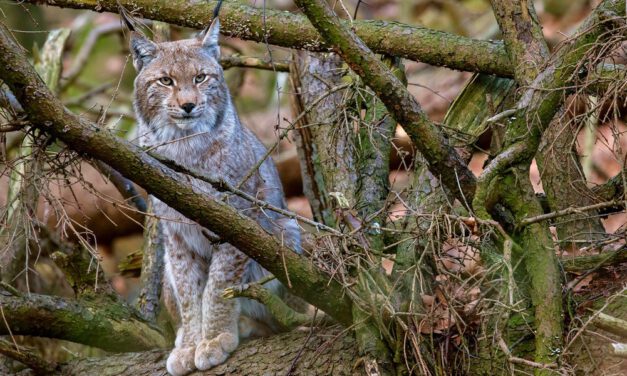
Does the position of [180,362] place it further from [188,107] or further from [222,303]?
[188,107]

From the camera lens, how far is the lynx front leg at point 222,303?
5152 millimetres

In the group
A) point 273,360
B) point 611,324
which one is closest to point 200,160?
point 273,360

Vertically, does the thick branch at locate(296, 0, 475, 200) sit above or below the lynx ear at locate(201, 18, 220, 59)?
below

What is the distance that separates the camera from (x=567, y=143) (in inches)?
180

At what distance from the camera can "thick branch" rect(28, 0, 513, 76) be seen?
5168 mm

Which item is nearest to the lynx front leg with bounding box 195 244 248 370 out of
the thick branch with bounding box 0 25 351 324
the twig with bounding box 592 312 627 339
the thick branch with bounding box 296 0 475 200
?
the thick branch with bounding box 0 25 351 324

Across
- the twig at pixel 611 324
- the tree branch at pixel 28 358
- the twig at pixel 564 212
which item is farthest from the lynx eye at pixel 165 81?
the twig at pixel 611 324

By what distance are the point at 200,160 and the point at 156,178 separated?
70.9 inches

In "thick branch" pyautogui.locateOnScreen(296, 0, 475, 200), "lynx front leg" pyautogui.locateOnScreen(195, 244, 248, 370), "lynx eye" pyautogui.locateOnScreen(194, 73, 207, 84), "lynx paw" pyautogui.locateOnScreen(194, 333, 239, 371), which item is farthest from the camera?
"lynx eye" pyautogui.locateOnScreen(194, 73, 207, 84)

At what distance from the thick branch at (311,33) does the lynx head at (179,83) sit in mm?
149

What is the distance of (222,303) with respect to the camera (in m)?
5.31

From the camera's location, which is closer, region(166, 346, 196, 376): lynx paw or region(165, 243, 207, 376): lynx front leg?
region(166, 346, 196, 376): lynx paw

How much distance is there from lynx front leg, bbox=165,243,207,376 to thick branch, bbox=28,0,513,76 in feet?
4.41

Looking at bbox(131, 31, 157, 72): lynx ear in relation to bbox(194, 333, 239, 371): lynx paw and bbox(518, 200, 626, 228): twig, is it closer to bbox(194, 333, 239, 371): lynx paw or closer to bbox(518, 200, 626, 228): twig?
bbox(194, 333, 239, 371): lynx paw
